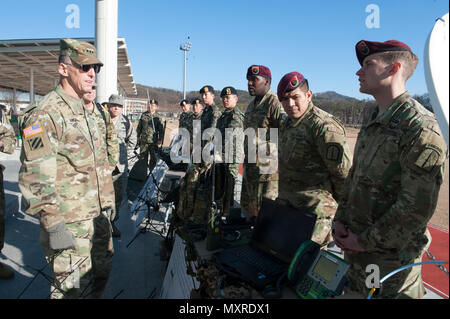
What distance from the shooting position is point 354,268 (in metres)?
1.67

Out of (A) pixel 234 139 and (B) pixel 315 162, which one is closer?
(B) pixel 315 162

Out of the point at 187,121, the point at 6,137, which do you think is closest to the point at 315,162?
the point at 6,137

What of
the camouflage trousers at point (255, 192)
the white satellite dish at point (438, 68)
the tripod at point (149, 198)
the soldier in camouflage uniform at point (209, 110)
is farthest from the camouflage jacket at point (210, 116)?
the white satellite dish at point (438, 68)

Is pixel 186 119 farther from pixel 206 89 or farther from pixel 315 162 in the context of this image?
pixel 315 162

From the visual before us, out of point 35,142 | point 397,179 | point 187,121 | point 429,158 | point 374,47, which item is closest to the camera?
point 429,158

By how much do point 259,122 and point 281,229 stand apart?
1.77m

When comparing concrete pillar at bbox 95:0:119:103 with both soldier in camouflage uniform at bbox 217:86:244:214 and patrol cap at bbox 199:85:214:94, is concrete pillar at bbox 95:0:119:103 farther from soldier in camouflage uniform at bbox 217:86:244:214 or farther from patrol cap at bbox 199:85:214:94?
soldier in camouflage uniform at bbox 217:86:244:214

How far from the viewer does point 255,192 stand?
3.03 m

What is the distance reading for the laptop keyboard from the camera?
1391mm

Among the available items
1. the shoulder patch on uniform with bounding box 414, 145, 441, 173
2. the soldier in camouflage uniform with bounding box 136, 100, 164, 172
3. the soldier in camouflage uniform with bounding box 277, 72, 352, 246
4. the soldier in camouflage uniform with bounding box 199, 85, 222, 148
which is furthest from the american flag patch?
the soldier in camouflage uniform with bounding box 136, 100, 164, 172

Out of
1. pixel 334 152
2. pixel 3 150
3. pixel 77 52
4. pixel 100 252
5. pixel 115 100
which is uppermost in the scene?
→ pixel 77 52

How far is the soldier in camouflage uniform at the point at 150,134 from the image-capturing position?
6754 mm

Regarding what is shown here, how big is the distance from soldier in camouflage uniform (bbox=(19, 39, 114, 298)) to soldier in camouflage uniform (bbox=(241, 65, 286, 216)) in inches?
60.3

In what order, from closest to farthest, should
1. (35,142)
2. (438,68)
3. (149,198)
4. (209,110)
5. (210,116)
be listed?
(438,68)
(35,142)
(149,198)
(210,116)
(209,110)
